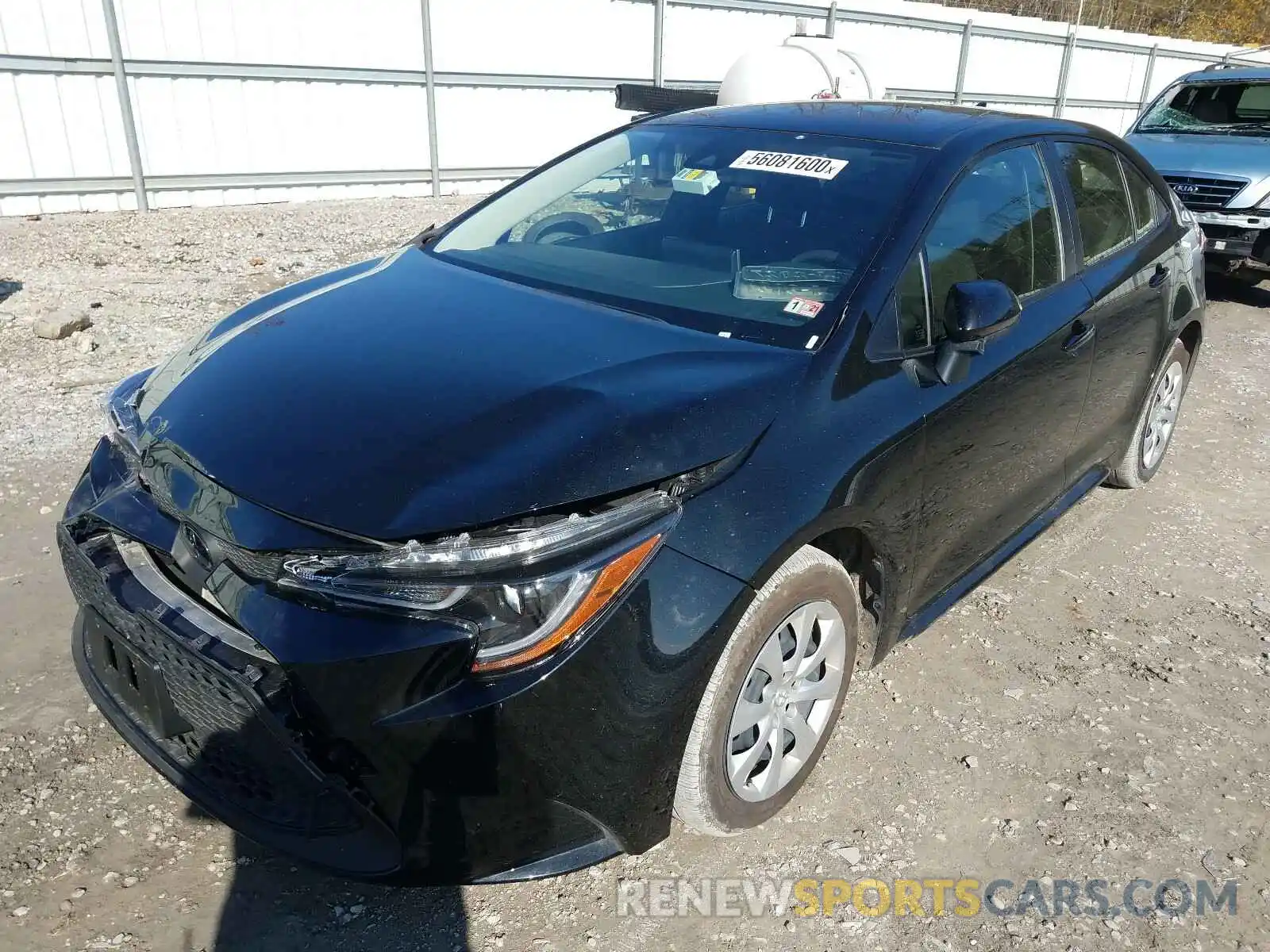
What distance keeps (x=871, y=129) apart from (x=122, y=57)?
30.3ft

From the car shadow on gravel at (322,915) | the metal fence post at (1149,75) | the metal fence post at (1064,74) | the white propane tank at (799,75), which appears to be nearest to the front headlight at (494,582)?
the car shadow on gravel at (322,915)

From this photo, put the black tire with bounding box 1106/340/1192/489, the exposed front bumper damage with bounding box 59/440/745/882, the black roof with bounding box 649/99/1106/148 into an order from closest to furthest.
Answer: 1. the exposed front bumper damage with bounding box 59/440/745/882
2. the black roof with bounding box 649/99/1106/148
3. the black tire with bounding box 1106/340/1192/489

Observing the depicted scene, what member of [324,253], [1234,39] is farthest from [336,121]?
[1234,39]

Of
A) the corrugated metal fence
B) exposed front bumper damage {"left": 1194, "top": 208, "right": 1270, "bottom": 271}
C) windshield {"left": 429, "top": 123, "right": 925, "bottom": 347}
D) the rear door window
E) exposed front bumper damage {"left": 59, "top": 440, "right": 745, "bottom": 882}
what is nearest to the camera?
exposed front bumper damage {"left": 59, "top": 440, "right": 745, "bottom": 882}

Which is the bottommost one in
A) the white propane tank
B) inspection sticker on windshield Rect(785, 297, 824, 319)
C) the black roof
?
inspection sticker on windshield Rect(785, 297, 824, 319)

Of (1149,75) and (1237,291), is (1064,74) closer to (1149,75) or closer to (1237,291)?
(1149,75)

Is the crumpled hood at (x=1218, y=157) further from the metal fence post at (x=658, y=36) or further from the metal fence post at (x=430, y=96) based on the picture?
the metal fence post at (x=430, y=96)

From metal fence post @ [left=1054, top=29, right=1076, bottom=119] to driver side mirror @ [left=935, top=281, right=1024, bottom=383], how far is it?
61.6ft

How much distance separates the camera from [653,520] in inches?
78.5

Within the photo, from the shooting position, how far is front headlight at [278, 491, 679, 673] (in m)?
1.85

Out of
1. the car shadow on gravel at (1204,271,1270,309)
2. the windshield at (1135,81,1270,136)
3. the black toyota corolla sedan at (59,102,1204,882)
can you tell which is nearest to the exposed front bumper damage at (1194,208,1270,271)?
the car shadow on gravel at (1204,271,1270,309)

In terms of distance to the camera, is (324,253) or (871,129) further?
(324,253)

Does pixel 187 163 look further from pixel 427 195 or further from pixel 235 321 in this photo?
pixel 235 321

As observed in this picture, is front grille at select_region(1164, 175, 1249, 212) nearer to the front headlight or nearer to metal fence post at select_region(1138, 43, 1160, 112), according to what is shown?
the front headlight
